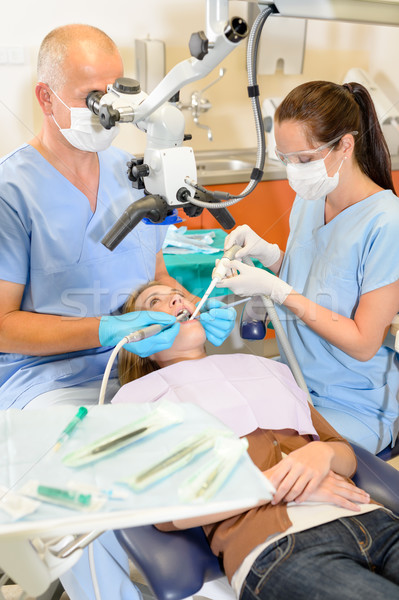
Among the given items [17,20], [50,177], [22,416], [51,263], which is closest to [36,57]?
[17,20]

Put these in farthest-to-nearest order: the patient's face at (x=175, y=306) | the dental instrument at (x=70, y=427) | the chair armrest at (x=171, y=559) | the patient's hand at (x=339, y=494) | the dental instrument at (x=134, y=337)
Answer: the patient's face at (x=175, y=306)
the dental instrument at (x=134, y=337)
the patient's hand at (x=339, y=494)
the chair armrest at (x=171, y=559)
the dental instrument at (x=70, y=427)

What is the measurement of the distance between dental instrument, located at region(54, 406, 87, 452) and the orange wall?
19.5 inches

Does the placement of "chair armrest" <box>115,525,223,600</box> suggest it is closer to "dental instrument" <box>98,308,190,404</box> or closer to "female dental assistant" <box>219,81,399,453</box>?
"dental instrument" <box>98,308,190,404</box>

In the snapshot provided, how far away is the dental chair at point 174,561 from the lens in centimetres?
80

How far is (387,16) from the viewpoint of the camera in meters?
0.83

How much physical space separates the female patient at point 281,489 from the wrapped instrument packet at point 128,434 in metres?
0.19

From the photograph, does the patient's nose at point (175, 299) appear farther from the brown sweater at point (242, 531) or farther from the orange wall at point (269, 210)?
the brown sweater at point (242, 531)

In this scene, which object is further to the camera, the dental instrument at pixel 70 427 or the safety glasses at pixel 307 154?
the safety glasses at pixel 307 154

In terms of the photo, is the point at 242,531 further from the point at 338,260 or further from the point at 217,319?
the point at 338,260

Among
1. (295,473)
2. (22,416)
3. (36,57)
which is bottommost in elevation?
(295,473)

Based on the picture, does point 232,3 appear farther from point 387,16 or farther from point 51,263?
point 51,263

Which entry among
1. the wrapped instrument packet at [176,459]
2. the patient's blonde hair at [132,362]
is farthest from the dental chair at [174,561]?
the patient's blonde hair at [132,362]

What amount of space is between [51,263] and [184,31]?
0.60m

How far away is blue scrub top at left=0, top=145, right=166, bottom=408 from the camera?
1.06 metres
